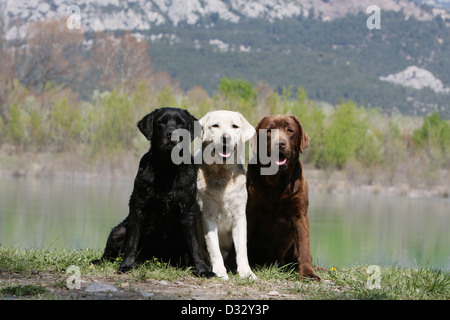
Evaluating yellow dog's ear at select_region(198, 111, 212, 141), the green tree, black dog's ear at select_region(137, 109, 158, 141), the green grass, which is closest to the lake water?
the green grass

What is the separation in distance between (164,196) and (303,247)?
141 cm

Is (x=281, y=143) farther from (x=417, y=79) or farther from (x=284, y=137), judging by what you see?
(x=417, y=79)

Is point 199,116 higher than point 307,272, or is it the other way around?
point 199,116

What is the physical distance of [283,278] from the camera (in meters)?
5.51

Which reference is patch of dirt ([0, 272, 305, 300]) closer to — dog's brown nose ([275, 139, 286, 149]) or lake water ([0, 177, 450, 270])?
dog's brown nose ([275, 139, 286, 149])

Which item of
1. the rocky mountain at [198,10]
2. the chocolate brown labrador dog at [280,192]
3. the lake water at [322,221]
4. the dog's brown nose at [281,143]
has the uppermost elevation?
the rocky mountain at [198,10]

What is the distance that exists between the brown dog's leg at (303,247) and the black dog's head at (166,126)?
1321 millimetres

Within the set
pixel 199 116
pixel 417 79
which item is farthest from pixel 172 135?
pixel 417 79

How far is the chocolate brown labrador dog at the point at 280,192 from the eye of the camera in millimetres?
5570

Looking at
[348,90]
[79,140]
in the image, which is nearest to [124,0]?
[348,90]

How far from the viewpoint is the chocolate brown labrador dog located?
5.57 m

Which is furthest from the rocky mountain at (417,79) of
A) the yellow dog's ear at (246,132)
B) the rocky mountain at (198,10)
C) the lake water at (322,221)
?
the yellow dog's ear at (246,132)

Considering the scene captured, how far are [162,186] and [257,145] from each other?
3.44ft

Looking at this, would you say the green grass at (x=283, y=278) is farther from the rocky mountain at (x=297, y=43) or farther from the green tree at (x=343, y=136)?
the rocky mountain at (x=297, y=43)
